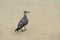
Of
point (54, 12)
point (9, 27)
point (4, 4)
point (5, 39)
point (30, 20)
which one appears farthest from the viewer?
point (4, 4)

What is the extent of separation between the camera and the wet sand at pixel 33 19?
9.59m

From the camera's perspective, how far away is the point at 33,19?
11.1 metres

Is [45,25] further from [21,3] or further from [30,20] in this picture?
[21,3]

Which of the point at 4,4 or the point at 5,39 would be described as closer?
the point at 5,39

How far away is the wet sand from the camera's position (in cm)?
959

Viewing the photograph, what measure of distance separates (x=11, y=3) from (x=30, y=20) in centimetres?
287

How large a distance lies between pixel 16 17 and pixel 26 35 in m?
1.81

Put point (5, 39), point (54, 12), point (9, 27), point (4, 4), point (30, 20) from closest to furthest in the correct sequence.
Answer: point (5, 39) < point (9, 27) < point (30, 20) < point (54, 12) < point (4, 4)

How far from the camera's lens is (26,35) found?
31.5ft

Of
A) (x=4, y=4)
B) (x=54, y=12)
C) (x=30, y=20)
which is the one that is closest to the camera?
(x=30, y=20)

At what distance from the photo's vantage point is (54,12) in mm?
12180

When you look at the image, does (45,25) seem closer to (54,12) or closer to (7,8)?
Answer: (54,12)

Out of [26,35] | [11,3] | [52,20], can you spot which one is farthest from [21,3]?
[26,35]

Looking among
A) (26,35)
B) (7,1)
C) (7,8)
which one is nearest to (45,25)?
(26,35)
